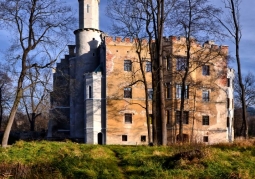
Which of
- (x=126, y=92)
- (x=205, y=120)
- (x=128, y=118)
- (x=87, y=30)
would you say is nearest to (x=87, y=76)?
(x=126, y=92)

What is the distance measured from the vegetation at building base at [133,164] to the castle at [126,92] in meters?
21.6

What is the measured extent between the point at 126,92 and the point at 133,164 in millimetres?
24671

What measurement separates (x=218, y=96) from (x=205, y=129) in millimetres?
3905

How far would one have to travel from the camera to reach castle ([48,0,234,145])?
35.4 meters

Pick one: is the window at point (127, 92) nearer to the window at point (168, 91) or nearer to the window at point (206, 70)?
the window at point (168, 91)

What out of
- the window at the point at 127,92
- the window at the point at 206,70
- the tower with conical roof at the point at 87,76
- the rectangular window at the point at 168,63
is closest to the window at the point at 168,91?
the rectangular window at the point at 168,63

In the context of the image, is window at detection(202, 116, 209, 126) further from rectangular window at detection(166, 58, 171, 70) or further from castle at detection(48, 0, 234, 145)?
rectangular window at detection(166, 58, 171, 70)

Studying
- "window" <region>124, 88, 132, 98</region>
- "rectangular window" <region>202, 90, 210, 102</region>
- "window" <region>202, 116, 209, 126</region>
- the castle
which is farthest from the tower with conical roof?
"rectangular window" <region>202, 90, 210, 102</region>

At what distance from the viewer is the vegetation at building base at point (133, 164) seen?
10344 mm

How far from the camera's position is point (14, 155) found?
1299 centimetres

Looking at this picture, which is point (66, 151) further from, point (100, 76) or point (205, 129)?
point (205, 129)

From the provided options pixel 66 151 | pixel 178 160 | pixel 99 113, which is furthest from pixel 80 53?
pixel 178 160

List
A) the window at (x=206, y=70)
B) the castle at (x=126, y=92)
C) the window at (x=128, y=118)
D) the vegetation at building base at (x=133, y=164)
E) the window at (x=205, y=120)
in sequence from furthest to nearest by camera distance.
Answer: the window at (x=206, y=70), the window at (x=205, y=120), the window at (x=128, y=118), the castle at (x=126, y=92), the vegetation at building base at (x=133, y=164)

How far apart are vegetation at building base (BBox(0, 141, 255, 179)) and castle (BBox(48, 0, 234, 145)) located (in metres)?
21.6
